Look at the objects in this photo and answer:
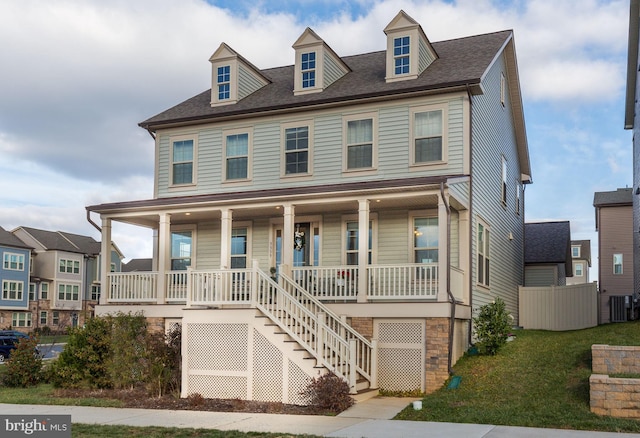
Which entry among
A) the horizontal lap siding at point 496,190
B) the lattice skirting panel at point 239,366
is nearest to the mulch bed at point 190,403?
the lattice skirting panel at point 239,366

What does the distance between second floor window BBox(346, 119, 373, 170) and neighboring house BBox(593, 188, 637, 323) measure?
1382cm

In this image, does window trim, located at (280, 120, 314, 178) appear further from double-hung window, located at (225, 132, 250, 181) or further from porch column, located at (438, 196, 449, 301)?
porch column, located at (438, 196, 449, 301)


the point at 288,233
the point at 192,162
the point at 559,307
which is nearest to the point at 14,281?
the point at 192,162

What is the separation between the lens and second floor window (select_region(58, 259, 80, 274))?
61.9 m

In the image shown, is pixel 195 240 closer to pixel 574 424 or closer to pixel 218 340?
pixel 218 340

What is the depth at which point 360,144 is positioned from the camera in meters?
18.6

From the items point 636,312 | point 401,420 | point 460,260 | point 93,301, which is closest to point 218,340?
point 401,420

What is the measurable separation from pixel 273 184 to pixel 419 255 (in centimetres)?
458

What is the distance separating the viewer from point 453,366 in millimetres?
15367

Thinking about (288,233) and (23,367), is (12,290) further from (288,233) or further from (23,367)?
(288,233)

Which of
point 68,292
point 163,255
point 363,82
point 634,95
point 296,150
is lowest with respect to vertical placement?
point 68,292

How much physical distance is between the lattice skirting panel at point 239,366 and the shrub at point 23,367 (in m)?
4.89

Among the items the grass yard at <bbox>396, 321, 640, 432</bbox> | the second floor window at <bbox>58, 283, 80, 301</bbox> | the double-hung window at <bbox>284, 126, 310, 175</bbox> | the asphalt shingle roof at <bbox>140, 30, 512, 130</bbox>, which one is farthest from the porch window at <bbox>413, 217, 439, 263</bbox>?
the second floor window at <bbox>58, 283, 80, 301</bbox>

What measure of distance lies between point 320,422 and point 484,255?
901 centimetres
